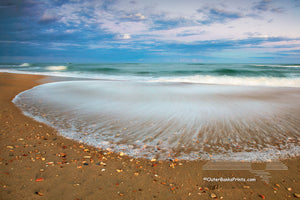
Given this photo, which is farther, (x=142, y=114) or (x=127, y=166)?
(x=142, y=114)

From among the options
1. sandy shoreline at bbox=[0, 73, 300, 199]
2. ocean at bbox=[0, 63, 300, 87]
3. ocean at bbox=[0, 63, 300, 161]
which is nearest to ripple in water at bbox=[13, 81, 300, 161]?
ocean at bbox=[0, 63, 300, 161]

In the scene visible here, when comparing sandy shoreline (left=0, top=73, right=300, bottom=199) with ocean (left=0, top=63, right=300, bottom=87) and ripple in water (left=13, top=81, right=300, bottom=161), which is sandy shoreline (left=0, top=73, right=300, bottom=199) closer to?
ripple in water (left=13, top=81, right=300, bottom=161)

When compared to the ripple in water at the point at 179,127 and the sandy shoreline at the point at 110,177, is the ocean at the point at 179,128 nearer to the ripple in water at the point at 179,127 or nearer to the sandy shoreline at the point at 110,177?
the ripple in water at the point at 179,127

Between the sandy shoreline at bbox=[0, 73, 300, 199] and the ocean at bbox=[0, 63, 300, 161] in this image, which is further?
the ocean at bbox=[0, 63, 300, 161]

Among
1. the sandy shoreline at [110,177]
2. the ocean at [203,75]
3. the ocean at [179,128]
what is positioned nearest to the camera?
the sandy shoreline at [110,177]

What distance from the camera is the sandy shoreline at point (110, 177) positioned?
2.01 m

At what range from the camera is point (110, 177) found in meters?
2.28

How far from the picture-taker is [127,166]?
2545 millimetres

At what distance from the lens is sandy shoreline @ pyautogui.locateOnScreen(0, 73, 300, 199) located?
201 centimetres

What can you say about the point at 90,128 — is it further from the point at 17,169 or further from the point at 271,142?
the point at 271,142

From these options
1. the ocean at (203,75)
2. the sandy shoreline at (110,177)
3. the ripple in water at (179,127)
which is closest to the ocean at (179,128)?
the ripple in water at (179,127)

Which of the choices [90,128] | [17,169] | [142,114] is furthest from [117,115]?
[17,169]

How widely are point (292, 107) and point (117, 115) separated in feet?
18.6

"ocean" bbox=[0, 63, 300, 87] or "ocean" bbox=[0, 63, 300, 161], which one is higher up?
"ocean" bbox=[0, 63, 300, 87]
